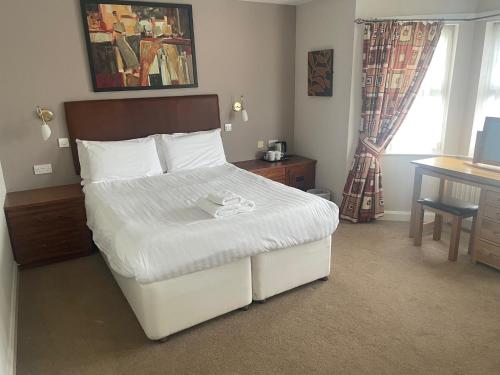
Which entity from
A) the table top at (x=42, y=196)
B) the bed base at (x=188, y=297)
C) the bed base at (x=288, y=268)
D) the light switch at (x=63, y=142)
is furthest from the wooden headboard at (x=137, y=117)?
the bed base at (x=288, y=268)

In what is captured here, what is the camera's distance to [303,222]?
2.62 meters

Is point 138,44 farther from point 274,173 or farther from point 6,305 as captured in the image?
point 6,305

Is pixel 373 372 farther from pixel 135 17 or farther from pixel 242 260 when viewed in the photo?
pixel 135 17

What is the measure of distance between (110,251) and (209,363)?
3.08ft

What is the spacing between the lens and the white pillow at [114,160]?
3.36 m

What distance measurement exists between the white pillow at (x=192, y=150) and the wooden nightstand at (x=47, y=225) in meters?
0.92

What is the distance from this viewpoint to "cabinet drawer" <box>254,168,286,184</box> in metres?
4.19

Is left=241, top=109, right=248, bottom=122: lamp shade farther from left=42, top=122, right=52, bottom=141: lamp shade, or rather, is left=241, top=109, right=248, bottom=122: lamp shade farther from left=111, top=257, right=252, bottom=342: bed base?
left=111, top=257, right=252, bottom=342: bed base

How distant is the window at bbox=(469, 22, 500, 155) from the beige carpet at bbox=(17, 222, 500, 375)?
1.58 m

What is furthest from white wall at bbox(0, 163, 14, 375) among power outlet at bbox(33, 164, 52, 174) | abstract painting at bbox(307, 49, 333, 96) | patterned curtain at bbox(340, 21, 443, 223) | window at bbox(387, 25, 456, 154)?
window at bbox(387, 25, 456, 154)

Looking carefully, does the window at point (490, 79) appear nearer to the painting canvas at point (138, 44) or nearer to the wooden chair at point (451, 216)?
the wooden chair at point (451, 216)

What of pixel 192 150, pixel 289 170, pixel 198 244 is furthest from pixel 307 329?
pixel 289 170

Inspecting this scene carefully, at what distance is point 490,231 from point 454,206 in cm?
35

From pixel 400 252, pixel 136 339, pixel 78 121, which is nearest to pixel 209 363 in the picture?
pixel 136 339
